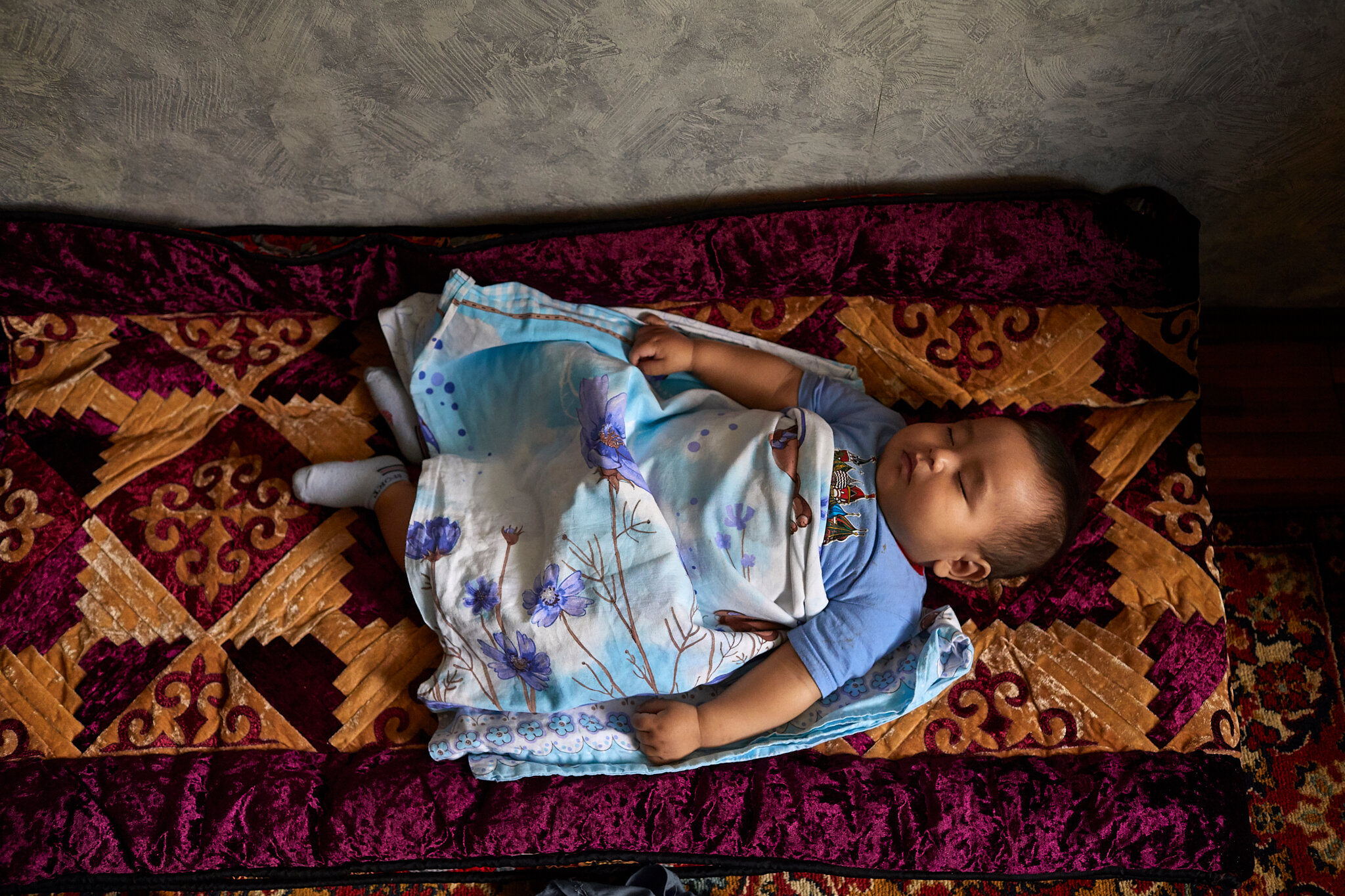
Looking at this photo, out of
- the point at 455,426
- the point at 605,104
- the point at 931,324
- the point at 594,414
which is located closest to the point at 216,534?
the point at 455,426

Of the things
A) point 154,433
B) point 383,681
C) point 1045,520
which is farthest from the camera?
point 154,433

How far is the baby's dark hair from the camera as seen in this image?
1040 millimetres

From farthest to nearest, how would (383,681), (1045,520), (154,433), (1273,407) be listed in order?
(1273,407) → (154,433) → (383,681) → (1045,520)

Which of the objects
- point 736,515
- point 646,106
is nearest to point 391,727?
point 736,515

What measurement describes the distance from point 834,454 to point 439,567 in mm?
540

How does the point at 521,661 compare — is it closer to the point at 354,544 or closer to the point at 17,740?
the point at 354,544

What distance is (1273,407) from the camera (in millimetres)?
1446

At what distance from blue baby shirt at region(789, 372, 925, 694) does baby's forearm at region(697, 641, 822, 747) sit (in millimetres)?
24

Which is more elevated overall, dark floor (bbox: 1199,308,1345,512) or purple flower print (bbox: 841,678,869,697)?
purple flower print (bbox: 841,678,869,697)

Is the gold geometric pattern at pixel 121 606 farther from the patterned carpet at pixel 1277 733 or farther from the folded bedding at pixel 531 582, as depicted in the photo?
the patterned carpet at pixel 1277 733

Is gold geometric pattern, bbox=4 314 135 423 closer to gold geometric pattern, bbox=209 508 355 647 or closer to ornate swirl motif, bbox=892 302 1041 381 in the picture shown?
gold geometric pattern, bbox=209 508 355 647

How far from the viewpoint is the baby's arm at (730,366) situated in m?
1.20

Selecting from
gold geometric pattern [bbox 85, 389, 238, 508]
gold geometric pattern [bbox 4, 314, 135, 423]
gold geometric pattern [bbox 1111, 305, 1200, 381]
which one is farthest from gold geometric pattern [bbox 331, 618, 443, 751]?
gold geometric pattern [bbox 1111, 305, 1200, 381]

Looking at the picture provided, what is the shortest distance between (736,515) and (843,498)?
14cm
